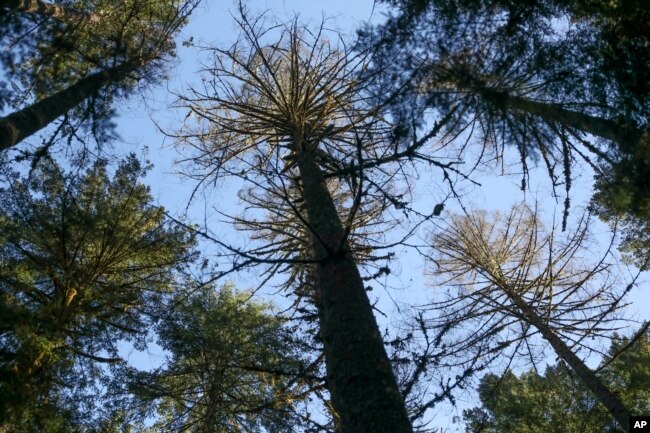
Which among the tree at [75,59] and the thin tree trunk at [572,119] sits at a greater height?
the tree at [75,59]

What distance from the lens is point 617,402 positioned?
7457 millimetres

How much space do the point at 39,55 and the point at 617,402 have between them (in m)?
9.89

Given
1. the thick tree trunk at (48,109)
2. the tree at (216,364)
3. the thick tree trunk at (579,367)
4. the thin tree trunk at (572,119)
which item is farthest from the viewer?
the tree at (216,364)

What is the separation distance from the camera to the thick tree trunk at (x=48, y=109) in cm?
580

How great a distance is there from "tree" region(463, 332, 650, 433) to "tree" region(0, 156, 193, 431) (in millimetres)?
7417

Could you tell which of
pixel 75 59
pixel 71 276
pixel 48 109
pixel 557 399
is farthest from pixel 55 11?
pixel 557 399

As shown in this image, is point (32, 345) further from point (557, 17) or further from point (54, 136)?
point (557, 17)

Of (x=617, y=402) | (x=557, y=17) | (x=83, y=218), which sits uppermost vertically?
(x=83, y=218)

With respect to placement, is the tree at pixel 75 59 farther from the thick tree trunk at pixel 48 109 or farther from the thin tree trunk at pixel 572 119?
the thin tree trunk at pixel 572 119

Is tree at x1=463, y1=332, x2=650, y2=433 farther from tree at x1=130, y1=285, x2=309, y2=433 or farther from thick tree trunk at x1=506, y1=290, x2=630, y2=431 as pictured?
tree at x1=130, y1=285, x2=309, y2=433

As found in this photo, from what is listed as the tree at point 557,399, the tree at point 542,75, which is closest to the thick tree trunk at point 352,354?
the tree at point 542,75

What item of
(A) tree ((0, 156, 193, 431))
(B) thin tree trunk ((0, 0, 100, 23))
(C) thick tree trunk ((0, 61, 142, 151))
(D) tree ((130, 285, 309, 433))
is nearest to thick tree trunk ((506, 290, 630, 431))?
(D) tree ((130, 285, 309, 433))

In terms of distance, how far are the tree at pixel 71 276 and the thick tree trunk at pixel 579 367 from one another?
6.76 meters

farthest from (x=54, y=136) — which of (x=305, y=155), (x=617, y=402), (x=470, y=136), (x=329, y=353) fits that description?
(x=617, y=402)
